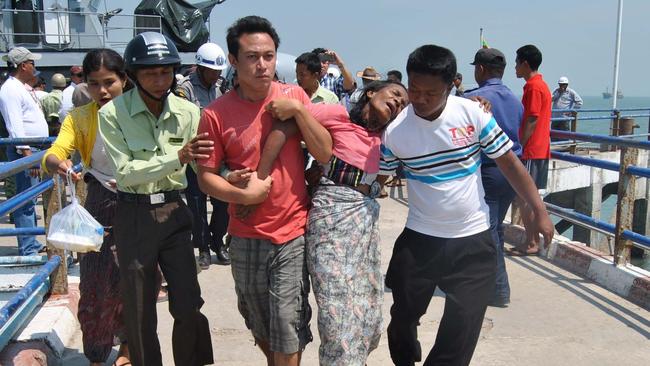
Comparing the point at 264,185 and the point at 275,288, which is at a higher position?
the point at 264,185

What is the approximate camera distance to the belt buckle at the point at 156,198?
309cm

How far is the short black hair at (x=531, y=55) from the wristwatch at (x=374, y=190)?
2972mm

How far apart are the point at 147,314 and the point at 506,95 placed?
115 inches

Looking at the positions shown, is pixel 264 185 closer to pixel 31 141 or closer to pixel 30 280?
pixel 30 280

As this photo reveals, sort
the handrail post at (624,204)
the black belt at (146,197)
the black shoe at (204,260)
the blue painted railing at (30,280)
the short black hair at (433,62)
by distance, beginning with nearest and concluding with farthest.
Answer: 1. the short black hair at (433,62)
2. the black belt at (146,197)
3. the blue painted railing at (30,280)
4. the handrail post at (624,204)
5. the black shoe at (204,260)

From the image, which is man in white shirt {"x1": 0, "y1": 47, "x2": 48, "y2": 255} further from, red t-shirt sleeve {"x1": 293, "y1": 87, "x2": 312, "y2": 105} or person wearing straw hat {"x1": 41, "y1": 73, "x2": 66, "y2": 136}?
red t-shirt sleeve {"x1": 293, "y1": 87, "x2": 312, "y2": 105}

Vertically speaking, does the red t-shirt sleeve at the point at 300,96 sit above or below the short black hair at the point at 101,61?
below

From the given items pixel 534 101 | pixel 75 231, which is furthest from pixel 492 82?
pixel 75 231

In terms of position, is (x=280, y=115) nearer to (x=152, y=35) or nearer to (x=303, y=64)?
(x=152, y=35)

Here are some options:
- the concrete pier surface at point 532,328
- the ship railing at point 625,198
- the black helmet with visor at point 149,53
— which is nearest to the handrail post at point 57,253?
the concrete pier surface at point 532,328

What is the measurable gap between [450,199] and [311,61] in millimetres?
3196

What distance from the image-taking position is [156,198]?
310 centimetres

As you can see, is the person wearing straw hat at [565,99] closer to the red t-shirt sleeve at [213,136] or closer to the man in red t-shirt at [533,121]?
the man in red t-shirt at [533,121]

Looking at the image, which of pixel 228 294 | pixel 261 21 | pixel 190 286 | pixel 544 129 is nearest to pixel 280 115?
pixel 261 21
